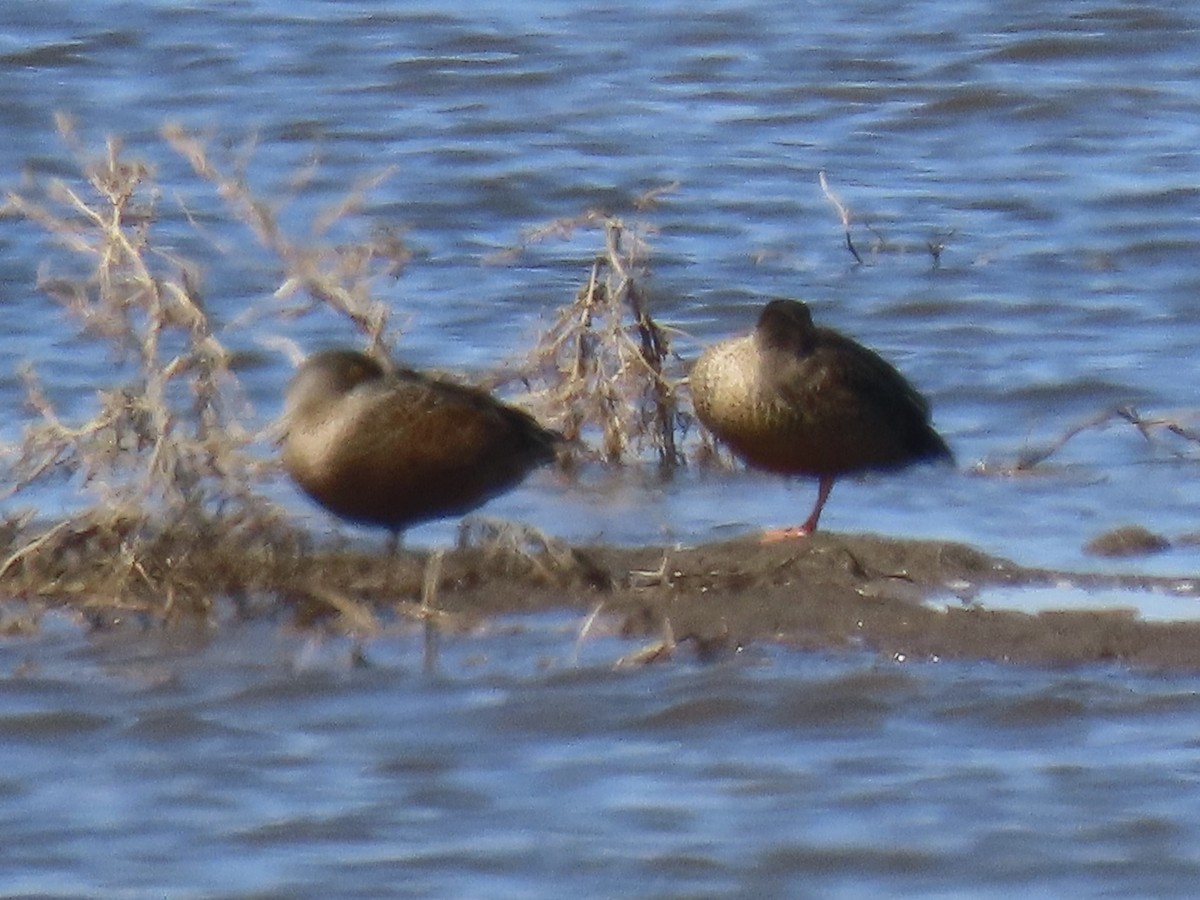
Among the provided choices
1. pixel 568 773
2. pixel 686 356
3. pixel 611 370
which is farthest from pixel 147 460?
pixel 686 356

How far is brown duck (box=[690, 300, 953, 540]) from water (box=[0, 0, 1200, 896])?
0.29m

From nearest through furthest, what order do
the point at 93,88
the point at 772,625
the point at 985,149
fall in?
the point at 772,625, the point at 985,149, the point at 93,88

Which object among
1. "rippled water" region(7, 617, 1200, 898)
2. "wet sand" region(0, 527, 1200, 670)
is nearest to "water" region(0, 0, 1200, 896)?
"rippled water" region(7, 617, 1200, 898)

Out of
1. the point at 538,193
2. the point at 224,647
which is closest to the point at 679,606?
the point at 224,647

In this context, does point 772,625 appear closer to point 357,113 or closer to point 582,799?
point 582,799

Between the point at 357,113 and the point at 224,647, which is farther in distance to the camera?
the point at 357,113

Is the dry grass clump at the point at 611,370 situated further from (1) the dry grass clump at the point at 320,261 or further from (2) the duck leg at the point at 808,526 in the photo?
(2) the duck leg at the point at 808,526

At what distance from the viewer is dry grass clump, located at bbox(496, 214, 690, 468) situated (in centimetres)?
1067

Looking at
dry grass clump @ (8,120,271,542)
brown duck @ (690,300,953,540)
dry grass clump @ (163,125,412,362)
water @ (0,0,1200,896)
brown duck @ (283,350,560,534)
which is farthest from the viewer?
brown duck @ (690,300,953,540)

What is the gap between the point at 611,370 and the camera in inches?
429

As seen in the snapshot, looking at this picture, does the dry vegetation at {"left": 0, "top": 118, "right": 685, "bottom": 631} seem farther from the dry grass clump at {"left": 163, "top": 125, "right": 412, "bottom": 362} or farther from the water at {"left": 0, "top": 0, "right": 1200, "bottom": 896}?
the water at {"left": 0, "top": 0, "right": 1200, "bottom": 896}

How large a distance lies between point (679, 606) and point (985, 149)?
9975mm

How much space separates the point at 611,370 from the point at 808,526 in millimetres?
1339

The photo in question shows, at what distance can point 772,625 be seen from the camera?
28.7 ft
